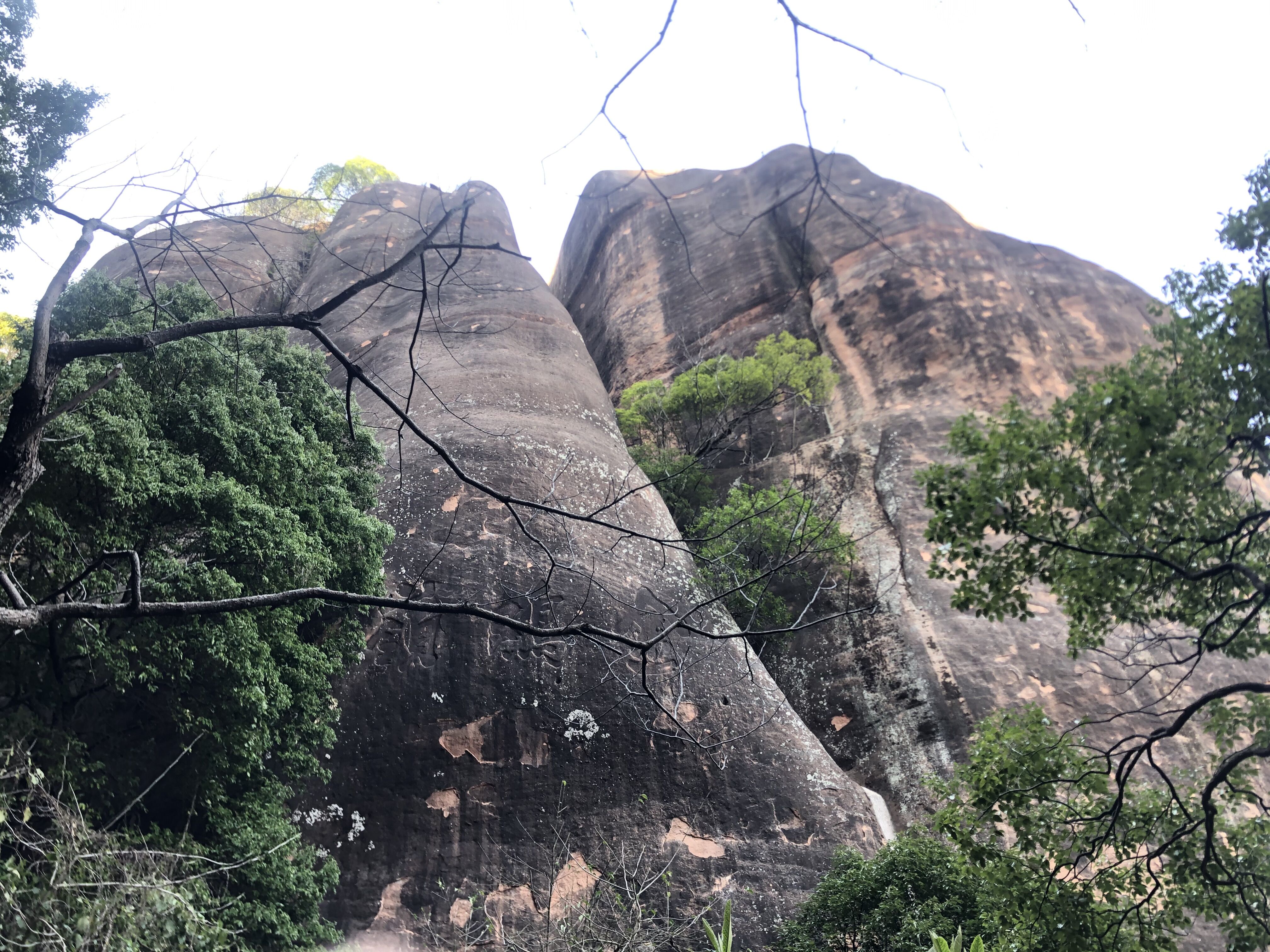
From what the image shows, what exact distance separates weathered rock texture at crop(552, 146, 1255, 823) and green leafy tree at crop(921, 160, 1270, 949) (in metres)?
3.47

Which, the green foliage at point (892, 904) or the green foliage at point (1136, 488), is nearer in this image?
the green foliage at point (1136, 488)

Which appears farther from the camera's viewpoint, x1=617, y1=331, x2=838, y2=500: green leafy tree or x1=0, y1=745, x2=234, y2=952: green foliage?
x1=617, y1=331, x2=838, y2=500: green leafy tree

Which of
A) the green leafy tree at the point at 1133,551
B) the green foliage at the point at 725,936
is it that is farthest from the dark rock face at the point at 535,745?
the green leafy tree at the point at 1133,551

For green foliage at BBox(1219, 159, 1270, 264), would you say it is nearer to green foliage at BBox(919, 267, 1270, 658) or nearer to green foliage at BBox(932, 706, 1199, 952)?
green foliage at BBox(919, 267, 1270, 658)

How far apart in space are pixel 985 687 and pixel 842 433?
6752 millimetres

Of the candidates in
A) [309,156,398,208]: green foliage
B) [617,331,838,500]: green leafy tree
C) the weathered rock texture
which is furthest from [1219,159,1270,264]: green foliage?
[309,156,398,208]: green foliage

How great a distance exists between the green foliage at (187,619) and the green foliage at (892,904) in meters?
4.29

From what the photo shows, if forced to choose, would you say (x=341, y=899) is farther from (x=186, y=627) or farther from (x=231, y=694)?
(x=186, y=627)

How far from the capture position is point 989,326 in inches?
691

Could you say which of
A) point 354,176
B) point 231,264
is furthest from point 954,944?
point 354,176

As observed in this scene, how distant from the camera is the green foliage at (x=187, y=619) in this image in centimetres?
646

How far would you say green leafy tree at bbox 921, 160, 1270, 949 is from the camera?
5.46 metres

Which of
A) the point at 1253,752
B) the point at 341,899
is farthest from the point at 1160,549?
the point at 341,899

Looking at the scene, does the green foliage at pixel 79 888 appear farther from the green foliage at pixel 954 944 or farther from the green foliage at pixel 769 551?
the green foliage at pixel 769 551
